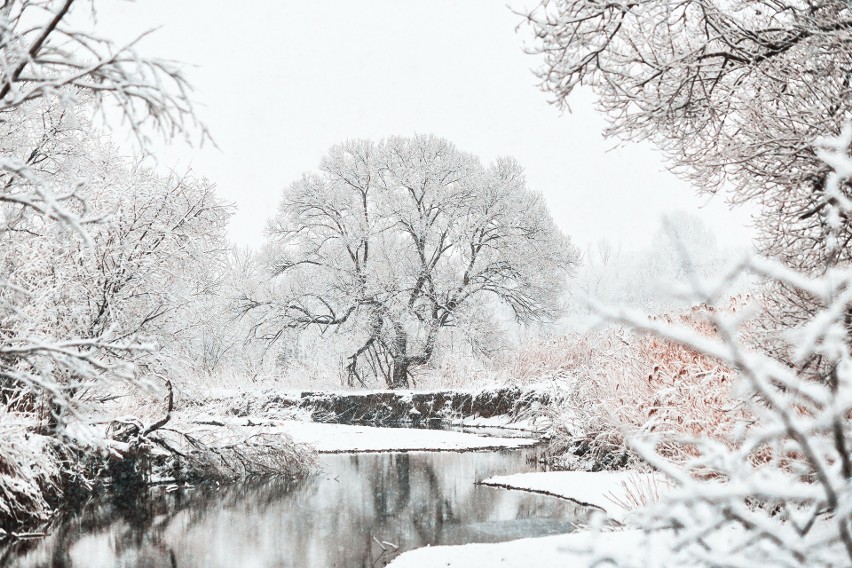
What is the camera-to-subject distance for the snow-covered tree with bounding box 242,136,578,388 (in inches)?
822

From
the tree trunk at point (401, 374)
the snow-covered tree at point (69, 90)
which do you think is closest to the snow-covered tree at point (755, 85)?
the snow-covered tree at point (69, 90)

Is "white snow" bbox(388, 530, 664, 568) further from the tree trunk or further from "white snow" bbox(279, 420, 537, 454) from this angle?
the tree trunk

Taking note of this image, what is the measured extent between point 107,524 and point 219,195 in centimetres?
643

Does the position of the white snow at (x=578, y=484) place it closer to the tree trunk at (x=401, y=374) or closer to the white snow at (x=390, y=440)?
the white snow at (x=390, y=440)

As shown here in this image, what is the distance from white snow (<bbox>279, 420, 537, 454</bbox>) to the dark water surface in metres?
2.25

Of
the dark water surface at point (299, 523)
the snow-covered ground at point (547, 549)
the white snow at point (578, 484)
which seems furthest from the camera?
the white snow at point (578, 484)

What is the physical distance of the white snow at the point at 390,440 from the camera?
40.3ft

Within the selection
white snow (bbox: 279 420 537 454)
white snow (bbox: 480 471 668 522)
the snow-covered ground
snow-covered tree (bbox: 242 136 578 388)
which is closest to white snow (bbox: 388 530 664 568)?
the snow-covered ground

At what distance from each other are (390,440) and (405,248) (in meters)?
9.84

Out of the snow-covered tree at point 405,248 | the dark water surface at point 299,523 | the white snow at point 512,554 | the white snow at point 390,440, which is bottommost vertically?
the dark water surface at point 299,523

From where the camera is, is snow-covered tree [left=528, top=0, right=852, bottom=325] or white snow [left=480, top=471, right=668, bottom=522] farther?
white snow [left=480, top=471, right=668, bottom=522]

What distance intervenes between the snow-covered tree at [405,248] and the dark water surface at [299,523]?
11.0 m

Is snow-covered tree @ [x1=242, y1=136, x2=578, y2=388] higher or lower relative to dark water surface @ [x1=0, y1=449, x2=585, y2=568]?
higher

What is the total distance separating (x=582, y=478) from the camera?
862 cm
